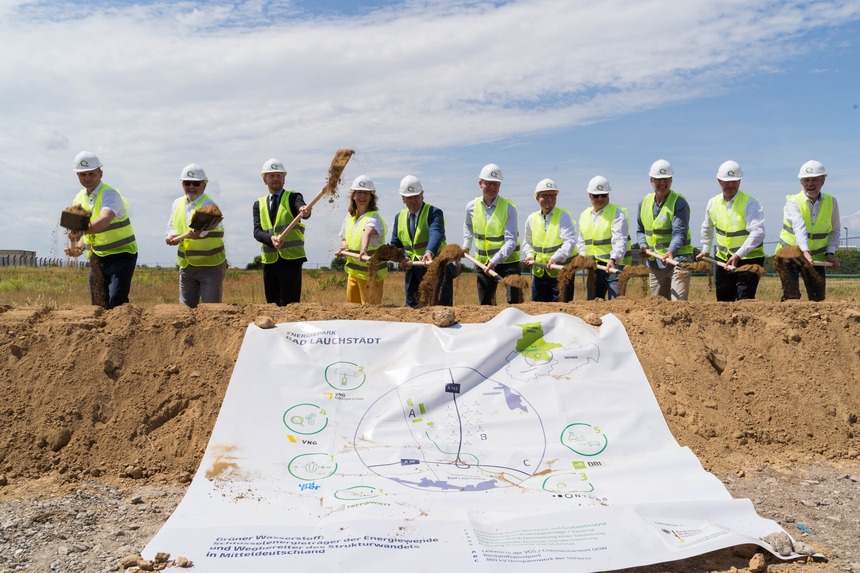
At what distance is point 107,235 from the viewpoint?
6.38 metres

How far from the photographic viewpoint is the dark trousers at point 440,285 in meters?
7.18

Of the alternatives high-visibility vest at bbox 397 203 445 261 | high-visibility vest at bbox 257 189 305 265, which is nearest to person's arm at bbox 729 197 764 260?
high-visibility vest at bbox 397 203 445 261

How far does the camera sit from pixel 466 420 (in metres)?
4.68

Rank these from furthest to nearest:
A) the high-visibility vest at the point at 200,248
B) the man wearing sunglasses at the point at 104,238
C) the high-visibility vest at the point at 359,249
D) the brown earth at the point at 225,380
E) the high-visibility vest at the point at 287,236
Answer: the high-visibility vest at the point at 359,249, the high-visibility vest at the point at 287,236, the high-visibility vest at the point at 200,248, the man wearing sunglasses at the point at 104,238, the brown earth at the point at 225,380

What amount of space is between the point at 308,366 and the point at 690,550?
2712 mm

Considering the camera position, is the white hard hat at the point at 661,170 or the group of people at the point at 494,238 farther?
the white hard hat at the point at 661,170

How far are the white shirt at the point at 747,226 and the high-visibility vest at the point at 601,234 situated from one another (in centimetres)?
83

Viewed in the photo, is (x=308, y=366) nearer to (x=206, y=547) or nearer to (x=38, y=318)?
(x=206, y=547)

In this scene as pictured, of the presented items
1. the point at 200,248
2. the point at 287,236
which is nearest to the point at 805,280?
the point at 287,236

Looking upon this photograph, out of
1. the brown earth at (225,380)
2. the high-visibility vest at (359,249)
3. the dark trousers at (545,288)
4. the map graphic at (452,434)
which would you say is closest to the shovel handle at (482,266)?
the dark trousers at (545,288)

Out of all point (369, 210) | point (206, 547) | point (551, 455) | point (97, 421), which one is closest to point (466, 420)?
point (551, 455)

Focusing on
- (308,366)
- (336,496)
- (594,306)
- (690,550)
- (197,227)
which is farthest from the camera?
(197,227)

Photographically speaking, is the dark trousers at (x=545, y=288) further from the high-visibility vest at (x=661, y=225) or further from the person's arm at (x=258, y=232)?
the person's arm at (x=258, y=232)

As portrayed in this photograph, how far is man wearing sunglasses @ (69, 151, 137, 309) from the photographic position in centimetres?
636
